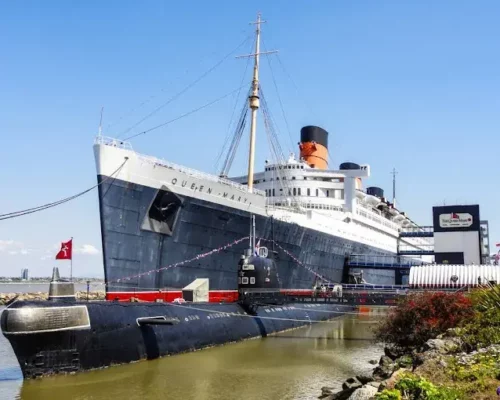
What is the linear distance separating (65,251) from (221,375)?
713 centimetres

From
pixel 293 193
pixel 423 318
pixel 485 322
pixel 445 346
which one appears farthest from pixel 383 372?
pixel 293 193

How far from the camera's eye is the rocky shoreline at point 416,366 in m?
10.5

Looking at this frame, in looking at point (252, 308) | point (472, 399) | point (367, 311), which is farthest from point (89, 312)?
point (367, 311)

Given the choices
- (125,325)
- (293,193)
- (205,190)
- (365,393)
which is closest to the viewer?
(365,393)

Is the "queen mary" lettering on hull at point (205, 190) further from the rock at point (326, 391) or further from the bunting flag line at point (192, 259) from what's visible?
the rock at point (326, 391)

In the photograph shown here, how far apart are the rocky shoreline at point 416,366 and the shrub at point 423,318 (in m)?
1.73

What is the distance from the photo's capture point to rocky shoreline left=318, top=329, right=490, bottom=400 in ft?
34.4

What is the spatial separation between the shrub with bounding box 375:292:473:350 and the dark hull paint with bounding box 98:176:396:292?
12.3 m

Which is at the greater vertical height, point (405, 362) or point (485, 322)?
point (485, 322)

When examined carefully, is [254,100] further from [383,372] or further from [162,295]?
[383,372]

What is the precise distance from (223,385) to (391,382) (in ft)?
26.3

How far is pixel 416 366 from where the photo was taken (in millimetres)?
12445

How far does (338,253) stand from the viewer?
47.3 meters

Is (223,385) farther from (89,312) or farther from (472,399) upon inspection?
(472,399)
